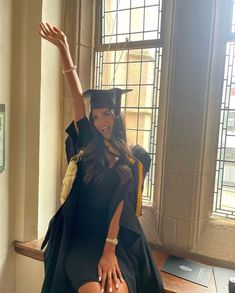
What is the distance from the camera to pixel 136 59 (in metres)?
1.60

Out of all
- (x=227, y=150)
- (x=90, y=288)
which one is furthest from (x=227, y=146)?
(x=90, y=288)

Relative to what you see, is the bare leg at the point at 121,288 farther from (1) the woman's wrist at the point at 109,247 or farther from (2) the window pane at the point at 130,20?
(2) the window pane at the point at 130,20

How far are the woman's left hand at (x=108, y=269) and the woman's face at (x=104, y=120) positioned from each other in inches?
16.8

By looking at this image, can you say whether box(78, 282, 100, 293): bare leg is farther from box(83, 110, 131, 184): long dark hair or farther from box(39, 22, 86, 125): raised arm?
box(39, 22, 86, 125): raised arm

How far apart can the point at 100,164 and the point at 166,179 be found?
49cm

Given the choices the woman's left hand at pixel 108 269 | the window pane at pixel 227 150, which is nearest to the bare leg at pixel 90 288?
the woman's left hand at pixel 108 269

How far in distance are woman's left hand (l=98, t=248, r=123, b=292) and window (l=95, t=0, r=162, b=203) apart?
61cm

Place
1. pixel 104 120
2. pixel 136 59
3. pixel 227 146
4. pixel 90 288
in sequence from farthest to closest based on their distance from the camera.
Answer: pixel 136 59, pixel 227 146, pixel 104 120, pixel 90 288

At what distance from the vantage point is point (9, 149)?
147cm

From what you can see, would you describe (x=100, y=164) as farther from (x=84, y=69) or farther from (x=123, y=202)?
(x=84, y=69)

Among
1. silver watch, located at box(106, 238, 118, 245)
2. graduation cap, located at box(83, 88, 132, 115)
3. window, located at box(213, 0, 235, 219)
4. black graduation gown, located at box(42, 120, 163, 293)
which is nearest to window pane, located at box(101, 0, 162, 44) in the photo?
window, located at box(213, 0, 235, 219)

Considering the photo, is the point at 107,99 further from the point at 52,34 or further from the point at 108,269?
the point at 108,269

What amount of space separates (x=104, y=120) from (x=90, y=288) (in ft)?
1.90

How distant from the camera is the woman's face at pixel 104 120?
3.46 feet
